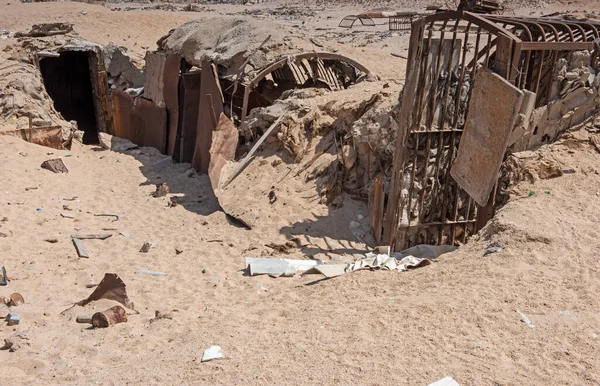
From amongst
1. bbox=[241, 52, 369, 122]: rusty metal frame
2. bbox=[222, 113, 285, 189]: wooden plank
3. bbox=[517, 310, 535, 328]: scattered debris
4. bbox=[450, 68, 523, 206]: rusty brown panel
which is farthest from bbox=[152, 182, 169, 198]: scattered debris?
bbox=[517, 310, 535, 328]: scattered debris

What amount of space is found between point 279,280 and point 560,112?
3.85 m

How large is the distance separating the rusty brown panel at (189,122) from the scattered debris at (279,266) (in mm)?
5723

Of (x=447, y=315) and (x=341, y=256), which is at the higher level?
(x=447, y=315)

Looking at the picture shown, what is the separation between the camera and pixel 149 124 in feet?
44.4

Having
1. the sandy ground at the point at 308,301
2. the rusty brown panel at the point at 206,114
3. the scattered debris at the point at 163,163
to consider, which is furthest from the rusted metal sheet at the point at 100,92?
the sandy ground at the point at 308,301

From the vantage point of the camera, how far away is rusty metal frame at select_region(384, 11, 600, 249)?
250 inches

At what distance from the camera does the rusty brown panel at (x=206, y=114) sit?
1070 centimetres

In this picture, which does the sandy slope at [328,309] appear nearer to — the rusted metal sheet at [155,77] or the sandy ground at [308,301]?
the sandy ground at [308,301]

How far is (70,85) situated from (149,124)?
204 inches

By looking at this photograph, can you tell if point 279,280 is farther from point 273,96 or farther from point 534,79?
point 273,96

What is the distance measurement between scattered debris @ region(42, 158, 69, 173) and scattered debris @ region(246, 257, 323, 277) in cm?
557

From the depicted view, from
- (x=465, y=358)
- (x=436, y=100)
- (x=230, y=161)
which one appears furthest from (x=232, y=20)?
(x=465, y=358)

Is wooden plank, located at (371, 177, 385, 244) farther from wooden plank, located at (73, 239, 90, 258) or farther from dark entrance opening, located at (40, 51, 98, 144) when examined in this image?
dark entrance opening, located at (40, 51, 98, 144)

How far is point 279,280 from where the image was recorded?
6.71 metres
